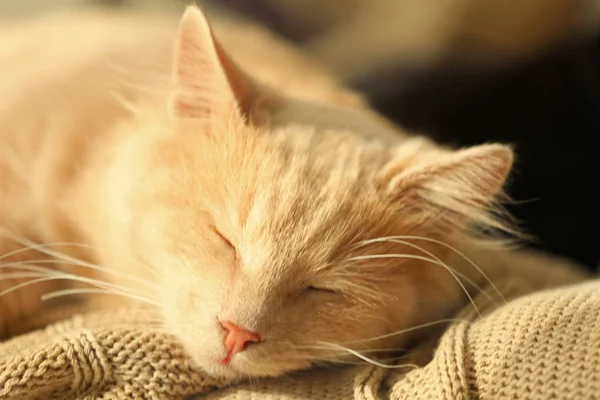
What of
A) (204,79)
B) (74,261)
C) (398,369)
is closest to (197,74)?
(204,79)

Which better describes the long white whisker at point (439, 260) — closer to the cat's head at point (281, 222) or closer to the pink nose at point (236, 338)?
the cat's head at point (281, 222)

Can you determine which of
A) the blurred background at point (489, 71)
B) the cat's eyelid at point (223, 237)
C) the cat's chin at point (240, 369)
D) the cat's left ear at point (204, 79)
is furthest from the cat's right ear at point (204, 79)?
the blurred background at point (489, 71)

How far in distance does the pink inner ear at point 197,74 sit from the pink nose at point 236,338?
1.31ft

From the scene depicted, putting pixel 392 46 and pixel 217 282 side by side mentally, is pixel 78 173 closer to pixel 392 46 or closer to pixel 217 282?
pixel 217 282

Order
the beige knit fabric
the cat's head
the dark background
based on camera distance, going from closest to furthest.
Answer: the beige knit fabric → the cat's head → the dark background

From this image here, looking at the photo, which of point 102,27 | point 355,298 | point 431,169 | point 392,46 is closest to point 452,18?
point 392,46

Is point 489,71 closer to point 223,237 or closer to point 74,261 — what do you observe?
point 223,237

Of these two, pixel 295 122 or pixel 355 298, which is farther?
pixel 295 122

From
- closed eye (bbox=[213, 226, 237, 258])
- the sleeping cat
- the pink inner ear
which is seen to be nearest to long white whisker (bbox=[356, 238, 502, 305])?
the sleeping cat

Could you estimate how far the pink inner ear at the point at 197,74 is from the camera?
1.06m

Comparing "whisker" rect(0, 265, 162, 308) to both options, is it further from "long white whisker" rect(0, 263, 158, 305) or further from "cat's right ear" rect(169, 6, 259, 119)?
"cat's right ear" rect(169, 6, 259, 119)

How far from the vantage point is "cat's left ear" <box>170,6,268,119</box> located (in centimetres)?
106

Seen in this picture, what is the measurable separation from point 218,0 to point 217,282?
62.5 inches

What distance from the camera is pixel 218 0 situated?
230 centimetres
